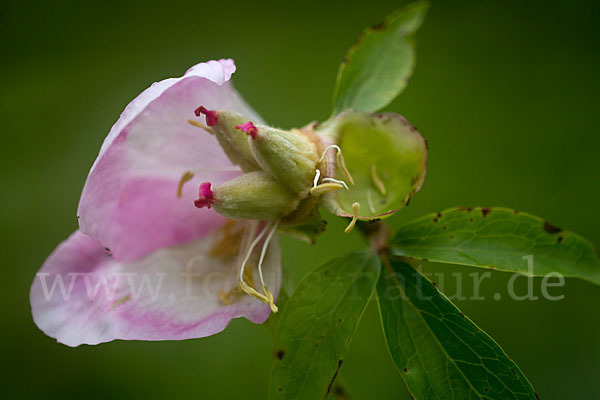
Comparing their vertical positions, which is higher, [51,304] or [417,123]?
[51,304]

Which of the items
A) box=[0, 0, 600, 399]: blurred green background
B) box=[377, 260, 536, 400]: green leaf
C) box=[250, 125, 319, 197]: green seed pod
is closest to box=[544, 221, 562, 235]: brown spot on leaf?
box=[377, 260, 536, 400]: green leaf

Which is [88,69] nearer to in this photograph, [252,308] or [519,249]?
[252,308]

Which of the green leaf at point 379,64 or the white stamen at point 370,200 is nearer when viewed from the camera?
the white stamen at point 370,200

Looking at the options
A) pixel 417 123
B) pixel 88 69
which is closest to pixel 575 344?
pixel 417 123

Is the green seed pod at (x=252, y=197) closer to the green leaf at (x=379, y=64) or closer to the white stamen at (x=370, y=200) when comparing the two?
the white stamen at (x=370, y=200)

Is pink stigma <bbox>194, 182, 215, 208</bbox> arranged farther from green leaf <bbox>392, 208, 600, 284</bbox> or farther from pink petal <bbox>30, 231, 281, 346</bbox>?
green leaf <bbox>392, 208, 600, 284</bbox>

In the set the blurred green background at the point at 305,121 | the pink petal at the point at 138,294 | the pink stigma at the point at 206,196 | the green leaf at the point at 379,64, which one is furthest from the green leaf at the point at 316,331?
the blurred green background at the point at 305,121
